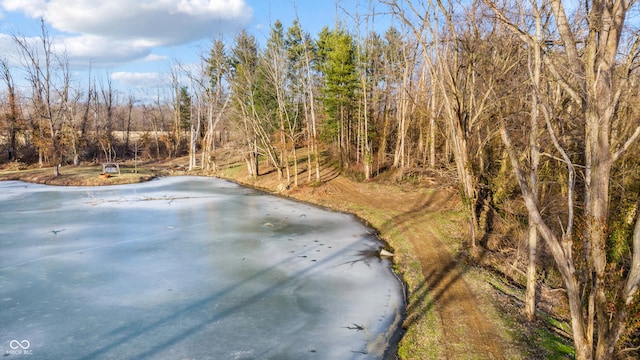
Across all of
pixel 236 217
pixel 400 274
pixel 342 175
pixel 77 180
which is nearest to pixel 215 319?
pixel 400 274

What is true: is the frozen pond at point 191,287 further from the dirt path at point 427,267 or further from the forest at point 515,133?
the forest at point 515,133

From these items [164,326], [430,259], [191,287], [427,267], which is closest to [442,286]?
[427,267]

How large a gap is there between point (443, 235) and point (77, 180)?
92.2 ft

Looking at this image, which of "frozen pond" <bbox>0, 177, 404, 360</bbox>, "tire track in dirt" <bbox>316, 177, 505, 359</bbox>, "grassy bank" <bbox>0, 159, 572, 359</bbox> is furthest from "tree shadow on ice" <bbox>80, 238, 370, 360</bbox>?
"tire track in dirt" <bbox>316, 177, 505, 359</bbox>

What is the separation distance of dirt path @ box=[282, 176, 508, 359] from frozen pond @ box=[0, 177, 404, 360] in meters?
0.97

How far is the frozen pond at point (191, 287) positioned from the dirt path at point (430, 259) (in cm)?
97

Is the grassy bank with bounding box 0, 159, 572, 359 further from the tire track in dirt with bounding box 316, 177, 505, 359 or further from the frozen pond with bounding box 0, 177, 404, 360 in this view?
the frozen pond with bounding box 0, 177, 404, 360

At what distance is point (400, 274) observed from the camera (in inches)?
448

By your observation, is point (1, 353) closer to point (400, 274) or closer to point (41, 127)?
point (400, 274)

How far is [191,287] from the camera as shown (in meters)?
9.84

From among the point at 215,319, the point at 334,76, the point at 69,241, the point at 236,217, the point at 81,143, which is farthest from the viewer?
the point at 81,143

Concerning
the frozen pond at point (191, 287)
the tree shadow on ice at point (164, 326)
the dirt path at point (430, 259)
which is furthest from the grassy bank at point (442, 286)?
the tree shadow on ice at point (164, 326)

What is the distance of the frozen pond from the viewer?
7.22 meters

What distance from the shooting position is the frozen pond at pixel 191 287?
23.7ft
